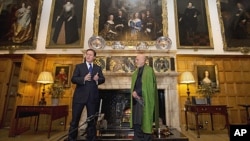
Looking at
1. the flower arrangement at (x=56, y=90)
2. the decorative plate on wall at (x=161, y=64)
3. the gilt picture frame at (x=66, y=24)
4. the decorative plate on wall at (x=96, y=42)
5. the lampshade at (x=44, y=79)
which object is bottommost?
the flower arrangement at (x=56, y=90)

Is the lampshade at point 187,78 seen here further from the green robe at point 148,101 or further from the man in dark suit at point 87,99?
the man in dark suit at point 87,99

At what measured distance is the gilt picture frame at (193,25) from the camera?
20.2 ft

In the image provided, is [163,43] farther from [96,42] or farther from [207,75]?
[96,42]

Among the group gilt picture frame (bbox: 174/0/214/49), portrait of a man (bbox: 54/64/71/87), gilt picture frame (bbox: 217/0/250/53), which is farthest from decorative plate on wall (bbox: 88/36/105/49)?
gilt picture frame (bbox: 217/0/250/53)

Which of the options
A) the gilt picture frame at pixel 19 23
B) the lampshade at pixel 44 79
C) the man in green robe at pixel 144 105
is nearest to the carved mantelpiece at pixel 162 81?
the lampshade at pixel 44 79

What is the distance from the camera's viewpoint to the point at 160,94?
561 centimetres

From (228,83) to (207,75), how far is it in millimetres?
803

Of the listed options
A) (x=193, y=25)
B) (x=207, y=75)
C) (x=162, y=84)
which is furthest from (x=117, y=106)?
(x=193, y=25)

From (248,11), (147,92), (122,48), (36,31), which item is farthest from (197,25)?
(36,31)

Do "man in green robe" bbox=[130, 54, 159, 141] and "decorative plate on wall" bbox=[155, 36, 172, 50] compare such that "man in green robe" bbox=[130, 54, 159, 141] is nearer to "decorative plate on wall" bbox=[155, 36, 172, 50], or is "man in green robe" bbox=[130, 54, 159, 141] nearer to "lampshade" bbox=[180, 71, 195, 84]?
"lampshade" bbox=[180, 71, 195, 84]

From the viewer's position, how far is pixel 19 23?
648 cm

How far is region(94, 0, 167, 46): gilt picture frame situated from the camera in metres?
6.20

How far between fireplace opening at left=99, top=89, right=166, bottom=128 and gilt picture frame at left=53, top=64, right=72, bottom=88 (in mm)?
1278

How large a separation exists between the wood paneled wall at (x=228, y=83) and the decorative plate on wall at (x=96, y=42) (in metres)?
2.75
